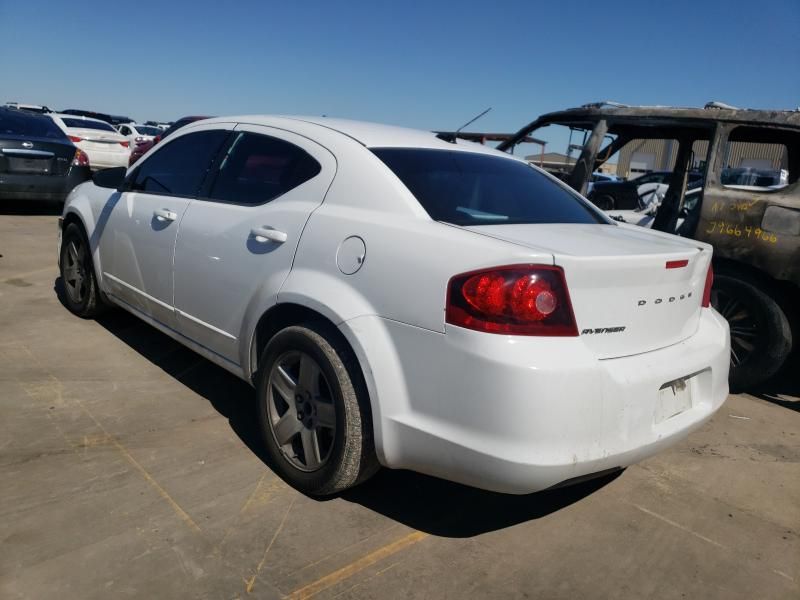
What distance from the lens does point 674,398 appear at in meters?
2.65

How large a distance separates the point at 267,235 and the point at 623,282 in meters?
1.53

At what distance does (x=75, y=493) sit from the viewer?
275 cm

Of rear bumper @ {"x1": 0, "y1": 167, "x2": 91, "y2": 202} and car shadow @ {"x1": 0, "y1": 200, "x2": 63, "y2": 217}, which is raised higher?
rear bumper @ {"x1": 0, "y1": 167, "x2": 91, "y2": 202}

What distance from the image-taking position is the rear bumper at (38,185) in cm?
Result: 884

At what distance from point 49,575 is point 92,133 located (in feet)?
43.2

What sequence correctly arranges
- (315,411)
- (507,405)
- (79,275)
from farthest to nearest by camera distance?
(79,275) < (315,411) < (507,405)

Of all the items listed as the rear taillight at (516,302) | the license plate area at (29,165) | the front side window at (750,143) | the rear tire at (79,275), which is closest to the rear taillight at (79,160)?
the license plate area at (29,165)

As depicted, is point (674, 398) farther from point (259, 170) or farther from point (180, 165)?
point (180, 165)

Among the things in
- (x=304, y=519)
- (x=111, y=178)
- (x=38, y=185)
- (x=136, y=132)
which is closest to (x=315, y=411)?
(x=304, y=519)

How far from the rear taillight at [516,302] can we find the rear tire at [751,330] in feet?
9.19

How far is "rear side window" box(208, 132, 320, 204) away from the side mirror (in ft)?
4.14

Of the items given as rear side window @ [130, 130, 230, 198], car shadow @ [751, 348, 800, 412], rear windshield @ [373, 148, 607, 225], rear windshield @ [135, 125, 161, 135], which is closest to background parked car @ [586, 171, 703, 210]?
car shadow @ [751, 348, 800, 412]

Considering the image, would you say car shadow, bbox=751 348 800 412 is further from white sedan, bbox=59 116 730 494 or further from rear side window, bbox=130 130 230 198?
rear side window, bbox=130 130 230 198

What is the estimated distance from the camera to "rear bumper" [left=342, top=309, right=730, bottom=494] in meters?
2.21
